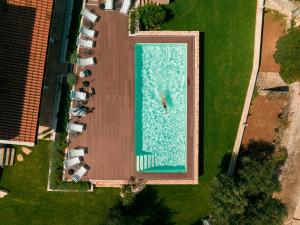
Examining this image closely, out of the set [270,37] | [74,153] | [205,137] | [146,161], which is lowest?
[146,161]

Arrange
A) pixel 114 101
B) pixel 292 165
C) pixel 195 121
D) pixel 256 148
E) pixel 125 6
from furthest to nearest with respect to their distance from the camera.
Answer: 1. pixel 292 165
2. pixel 256 148
3. pixel 114 101
4. pixel 195 121
5. pixel 125 6

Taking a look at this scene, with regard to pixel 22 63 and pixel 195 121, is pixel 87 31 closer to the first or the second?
pixel 22 63

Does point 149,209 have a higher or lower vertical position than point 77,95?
lower

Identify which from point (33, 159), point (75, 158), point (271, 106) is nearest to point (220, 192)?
point (271, 106)

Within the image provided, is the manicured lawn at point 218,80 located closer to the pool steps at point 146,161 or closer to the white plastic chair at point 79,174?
the pool steps at point 146,161

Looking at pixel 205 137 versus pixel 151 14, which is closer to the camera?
pixel 151 14

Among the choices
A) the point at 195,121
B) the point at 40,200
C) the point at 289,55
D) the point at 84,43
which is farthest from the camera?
the point at 40,200

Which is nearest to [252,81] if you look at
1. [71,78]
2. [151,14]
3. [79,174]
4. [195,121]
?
[195,121]

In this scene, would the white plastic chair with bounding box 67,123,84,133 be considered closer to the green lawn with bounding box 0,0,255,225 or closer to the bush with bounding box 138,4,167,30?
the green lawn with bounding box 0,0,255,225
